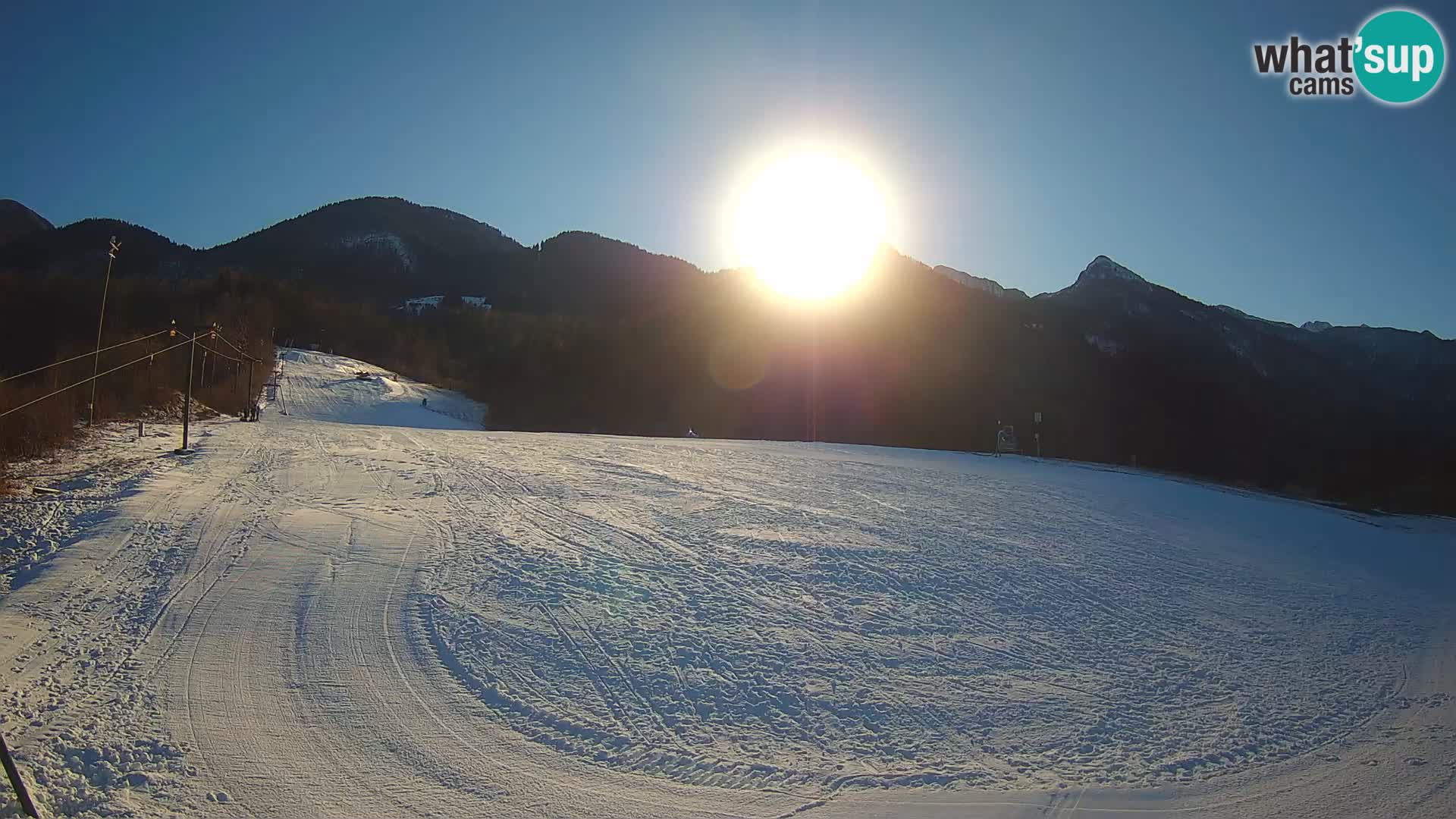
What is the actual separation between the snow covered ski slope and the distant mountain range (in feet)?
114

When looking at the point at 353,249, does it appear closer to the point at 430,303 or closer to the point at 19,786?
the point at 430,303

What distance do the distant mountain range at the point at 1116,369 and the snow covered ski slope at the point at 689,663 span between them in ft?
114

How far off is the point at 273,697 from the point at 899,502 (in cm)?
823

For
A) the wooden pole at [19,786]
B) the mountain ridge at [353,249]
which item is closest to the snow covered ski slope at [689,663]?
the wooden pole at [19,786]

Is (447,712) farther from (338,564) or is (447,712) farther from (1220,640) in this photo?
(1220,640)

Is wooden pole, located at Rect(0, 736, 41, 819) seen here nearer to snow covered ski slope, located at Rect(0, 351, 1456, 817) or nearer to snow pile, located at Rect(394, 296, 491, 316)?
snow covered ski slope, located at Rect(0, 351, 1456, 817)

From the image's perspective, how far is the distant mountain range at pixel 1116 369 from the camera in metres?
49.5

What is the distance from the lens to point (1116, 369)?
60.2 m

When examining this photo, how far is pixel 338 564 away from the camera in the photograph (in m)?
6.48

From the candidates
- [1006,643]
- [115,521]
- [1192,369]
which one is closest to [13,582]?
[115,521]

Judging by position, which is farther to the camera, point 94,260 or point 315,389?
point 94,260

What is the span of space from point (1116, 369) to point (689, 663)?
64035mm

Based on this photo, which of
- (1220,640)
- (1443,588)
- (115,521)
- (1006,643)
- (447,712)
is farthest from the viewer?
(1443,588)

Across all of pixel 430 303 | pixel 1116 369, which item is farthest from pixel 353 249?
pixel 1116 369
